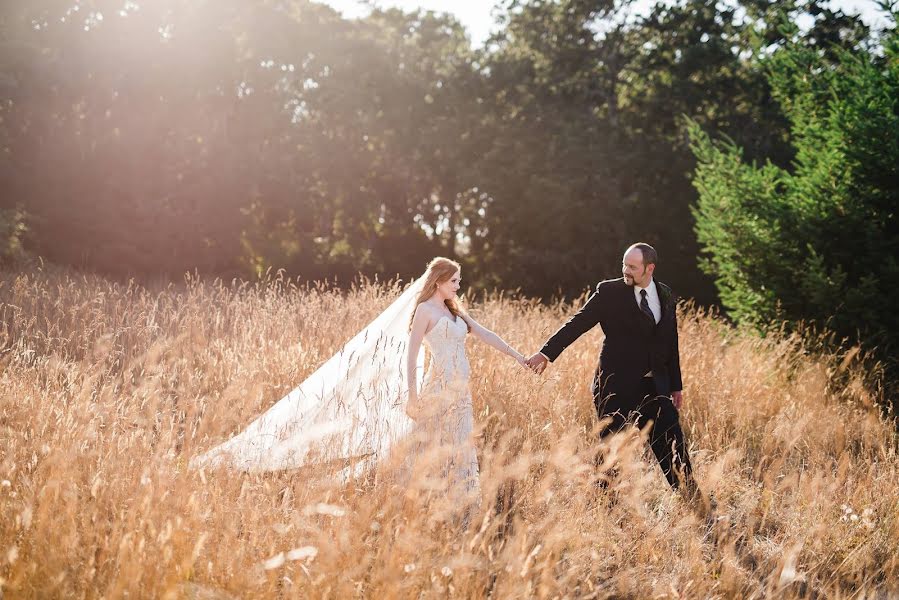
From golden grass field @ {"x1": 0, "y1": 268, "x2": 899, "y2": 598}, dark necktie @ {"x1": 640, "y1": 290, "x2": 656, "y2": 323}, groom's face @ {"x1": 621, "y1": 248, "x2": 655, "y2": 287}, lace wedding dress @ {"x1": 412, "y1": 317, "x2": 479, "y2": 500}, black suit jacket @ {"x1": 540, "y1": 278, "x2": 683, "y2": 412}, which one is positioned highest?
groom's face @ {"x1": 621, "y1": 248, "x2": 655, "y2": 287}

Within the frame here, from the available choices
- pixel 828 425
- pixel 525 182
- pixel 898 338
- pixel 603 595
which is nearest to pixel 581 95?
→ pixel 525 182

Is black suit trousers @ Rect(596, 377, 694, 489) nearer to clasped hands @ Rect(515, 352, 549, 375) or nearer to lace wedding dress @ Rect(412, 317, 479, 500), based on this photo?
clasped hands @ Rect(515, 352, 549, 375)

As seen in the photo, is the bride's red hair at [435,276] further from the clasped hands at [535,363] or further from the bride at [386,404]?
the clasped hands at [535,363]

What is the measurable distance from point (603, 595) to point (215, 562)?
197 cm

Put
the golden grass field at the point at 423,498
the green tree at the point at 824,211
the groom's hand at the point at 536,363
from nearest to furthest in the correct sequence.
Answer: the golden grass field at the point at 423,498 < the groom's hand at the point at 536,363 < the green tree at the point at 824,211

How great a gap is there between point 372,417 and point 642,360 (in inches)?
75.9

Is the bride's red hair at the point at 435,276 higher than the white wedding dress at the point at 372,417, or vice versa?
the bride's red hair at the point at 435,276

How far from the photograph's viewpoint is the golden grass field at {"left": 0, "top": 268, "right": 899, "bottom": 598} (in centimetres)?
283

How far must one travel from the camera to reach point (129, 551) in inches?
109

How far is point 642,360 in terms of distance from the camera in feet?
15.9

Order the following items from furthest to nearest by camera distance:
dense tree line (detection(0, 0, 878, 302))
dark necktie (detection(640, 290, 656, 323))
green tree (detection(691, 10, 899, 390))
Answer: dense tree line (detection(0, 0, 878, 302))
green tree (detection(691, 10, 899, 390))
dark necktie (detection(640, 290, 656, 323))

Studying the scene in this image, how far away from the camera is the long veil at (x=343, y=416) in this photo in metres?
3.98

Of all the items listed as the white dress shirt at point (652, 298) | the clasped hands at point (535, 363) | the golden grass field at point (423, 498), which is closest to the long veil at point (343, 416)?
the golden grass field at point (423, 498)

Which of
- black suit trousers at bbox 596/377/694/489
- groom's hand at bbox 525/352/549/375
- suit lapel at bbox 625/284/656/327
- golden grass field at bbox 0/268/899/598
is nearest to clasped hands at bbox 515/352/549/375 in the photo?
groom's hand at bbox 525/352/549/375
